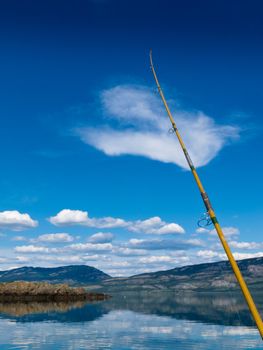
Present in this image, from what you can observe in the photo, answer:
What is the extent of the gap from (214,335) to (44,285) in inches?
5504

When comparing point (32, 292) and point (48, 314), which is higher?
point (32, 292)

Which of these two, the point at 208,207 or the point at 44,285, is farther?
the point at 44,285

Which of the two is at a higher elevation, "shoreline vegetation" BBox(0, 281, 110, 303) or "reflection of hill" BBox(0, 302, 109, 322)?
"shoreline vegetation" BBox(0, 281, 110, 303)

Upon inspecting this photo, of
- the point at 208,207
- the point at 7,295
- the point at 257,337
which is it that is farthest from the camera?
the point at 7,295

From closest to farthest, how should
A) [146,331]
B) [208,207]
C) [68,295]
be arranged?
[208,207]
[146,331]
[68,295]

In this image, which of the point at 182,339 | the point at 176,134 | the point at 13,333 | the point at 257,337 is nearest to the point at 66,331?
the point at 13,333

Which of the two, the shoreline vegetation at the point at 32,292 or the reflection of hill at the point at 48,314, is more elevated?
the shoreline vegetation at the point at 32,292

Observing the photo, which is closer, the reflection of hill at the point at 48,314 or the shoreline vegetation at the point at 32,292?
the reflection of hill at the point at 48,314

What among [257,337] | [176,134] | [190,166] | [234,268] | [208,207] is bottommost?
[257,337]

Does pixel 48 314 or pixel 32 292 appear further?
pixel 32 292

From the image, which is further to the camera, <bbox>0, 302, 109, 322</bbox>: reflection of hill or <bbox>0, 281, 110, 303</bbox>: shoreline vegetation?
<bbox>0, 281, 110, 303</bbox>: shoreline vegetation

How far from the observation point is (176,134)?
532 inches

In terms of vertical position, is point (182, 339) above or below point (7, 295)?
below

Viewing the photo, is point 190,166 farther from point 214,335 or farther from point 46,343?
point 214,335
